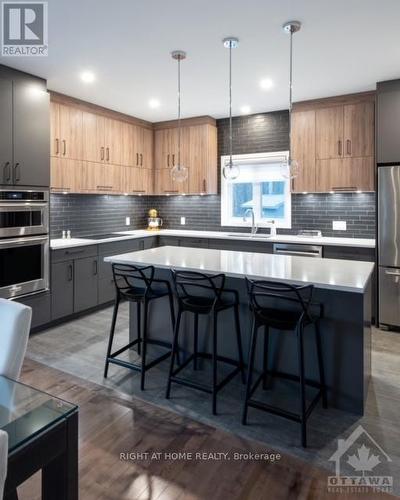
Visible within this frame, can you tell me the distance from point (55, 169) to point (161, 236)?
1.86 meters

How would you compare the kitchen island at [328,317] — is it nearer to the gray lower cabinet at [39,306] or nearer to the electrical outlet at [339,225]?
the gray lower cabinet at [39,306]

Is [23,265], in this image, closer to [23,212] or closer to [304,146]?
[23,212]

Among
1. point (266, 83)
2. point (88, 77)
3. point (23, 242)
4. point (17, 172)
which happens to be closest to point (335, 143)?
point (266, 83)

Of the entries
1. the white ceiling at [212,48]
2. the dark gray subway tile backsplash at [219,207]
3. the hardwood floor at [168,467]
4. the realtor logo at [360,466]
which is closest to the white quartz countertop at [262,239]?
the dark gray subway tile backsplash at [219,207]

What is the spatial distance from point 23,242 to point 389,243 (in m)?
3.76

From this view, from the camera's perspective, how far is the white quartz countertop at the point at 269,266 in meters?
2.28

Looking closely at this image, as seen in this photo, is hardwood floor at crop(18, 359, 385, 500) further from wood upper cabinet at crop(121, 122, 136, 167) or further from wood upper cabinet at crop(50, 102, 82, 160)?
wood upper cabinet at crop(121, 122, 136, 167)

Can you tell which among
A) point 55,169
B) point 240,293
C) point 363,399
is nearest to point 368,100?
point 240,293

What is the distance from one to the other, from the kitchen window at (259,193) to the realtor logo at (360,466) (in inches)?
136

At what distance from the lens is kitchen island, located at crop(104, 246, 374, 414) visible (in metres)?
2.36

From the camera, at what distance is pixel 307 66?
11.7 ft

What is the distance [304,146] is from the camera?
4680 millimetres

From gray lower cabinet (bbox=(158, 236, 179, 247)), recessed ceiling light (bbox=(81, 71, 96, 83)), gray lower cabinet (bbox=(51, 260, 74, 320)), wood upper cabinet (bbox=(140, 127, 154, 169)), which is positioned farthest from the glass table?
wood upper cabinet (bbox=(140, 127, 154, 169))

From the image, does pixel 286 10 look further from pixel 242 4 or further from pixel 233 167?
pixel 233 167
